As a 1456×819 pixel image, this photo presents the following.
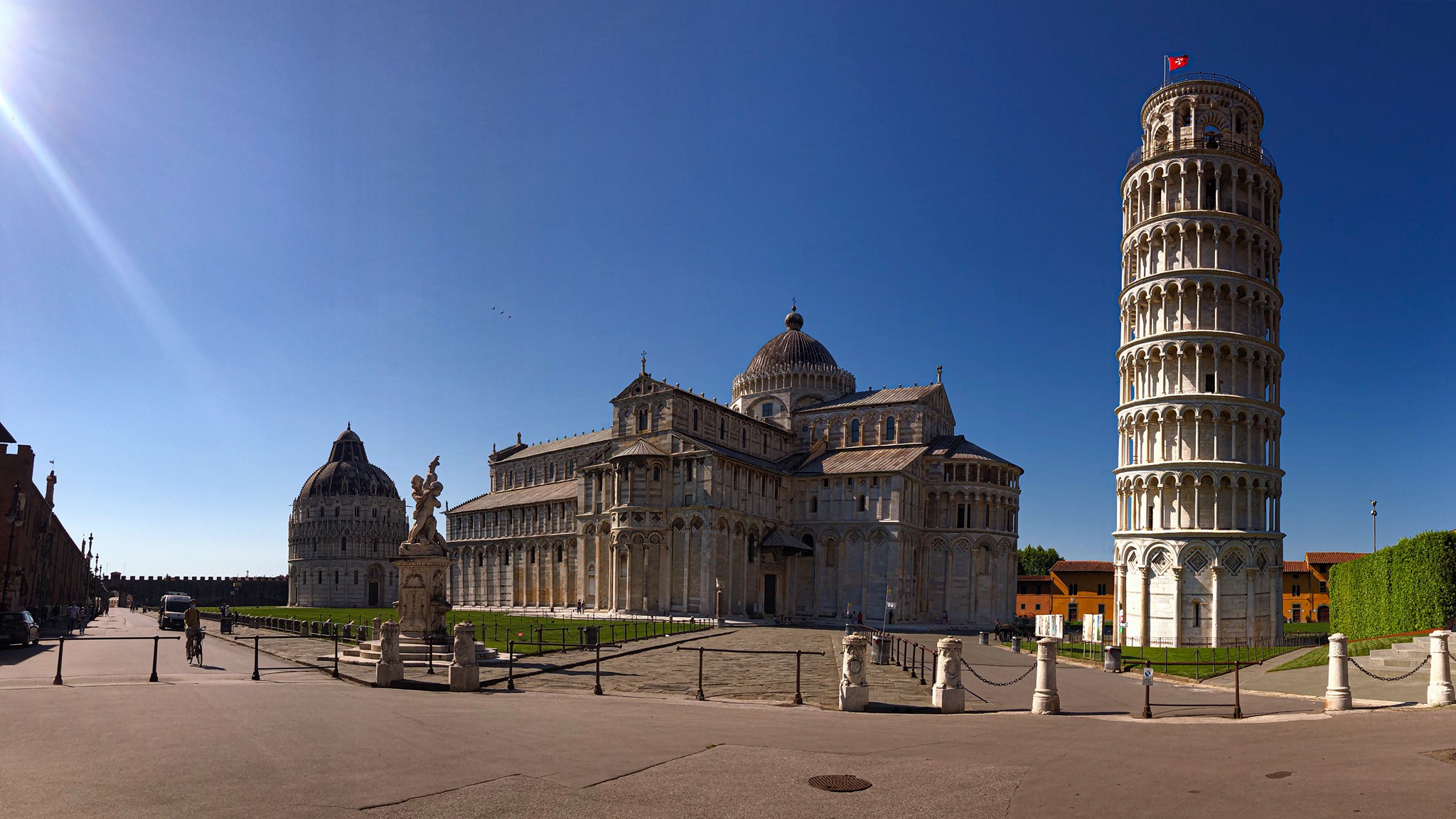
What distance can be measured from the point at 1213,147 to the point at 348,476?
113 meters

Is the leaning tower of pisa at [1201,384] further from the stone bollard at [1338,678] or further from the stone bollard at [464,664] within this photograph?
the stone bollard at [464,664]

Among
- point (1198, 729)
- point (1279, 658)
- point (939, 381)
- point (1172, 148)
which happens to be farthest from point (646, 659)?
point (939, 381)

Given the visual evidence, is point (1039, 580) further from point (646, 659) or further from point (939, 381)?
point (646, 659)

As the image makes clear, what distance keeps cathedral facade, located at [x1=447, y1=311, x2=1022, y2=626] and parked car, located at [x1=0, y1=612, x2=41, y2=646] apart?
3420 cm

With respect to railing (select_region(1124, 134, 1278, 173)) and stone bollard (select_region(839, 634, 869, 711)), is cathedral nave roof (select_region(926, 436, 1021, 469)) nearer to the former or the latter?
railing (select_region(1124, 134, 1278, 173))

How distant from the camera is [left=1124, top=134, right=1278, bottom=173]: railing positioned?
50.7 metres

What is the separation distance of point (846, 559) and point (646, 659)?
38466 mm

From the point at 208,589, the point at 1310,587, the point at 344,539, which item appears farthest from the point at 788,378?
the point at 208,589

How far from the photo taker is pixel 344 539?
4899 inches

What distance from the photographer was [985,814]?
987cm

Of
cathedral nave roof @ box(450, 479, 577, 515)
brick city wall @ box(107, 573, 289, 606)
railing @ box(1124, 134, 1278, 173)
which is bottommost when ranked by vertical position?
brick city wall @ box(107, 573, 289, 606)

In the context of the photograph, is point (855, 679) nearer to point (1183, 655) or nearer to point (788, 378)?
point (1183, 655)

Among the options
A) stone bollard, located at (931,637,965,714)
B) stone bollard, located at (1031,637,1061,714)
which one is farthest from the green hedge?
stone bollard, located at (931,637,965,714)

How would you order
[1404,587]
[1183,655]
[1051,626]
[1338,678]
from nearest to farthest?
[1338,678] → [1404,587] → [1183,655] → [1051,626]
